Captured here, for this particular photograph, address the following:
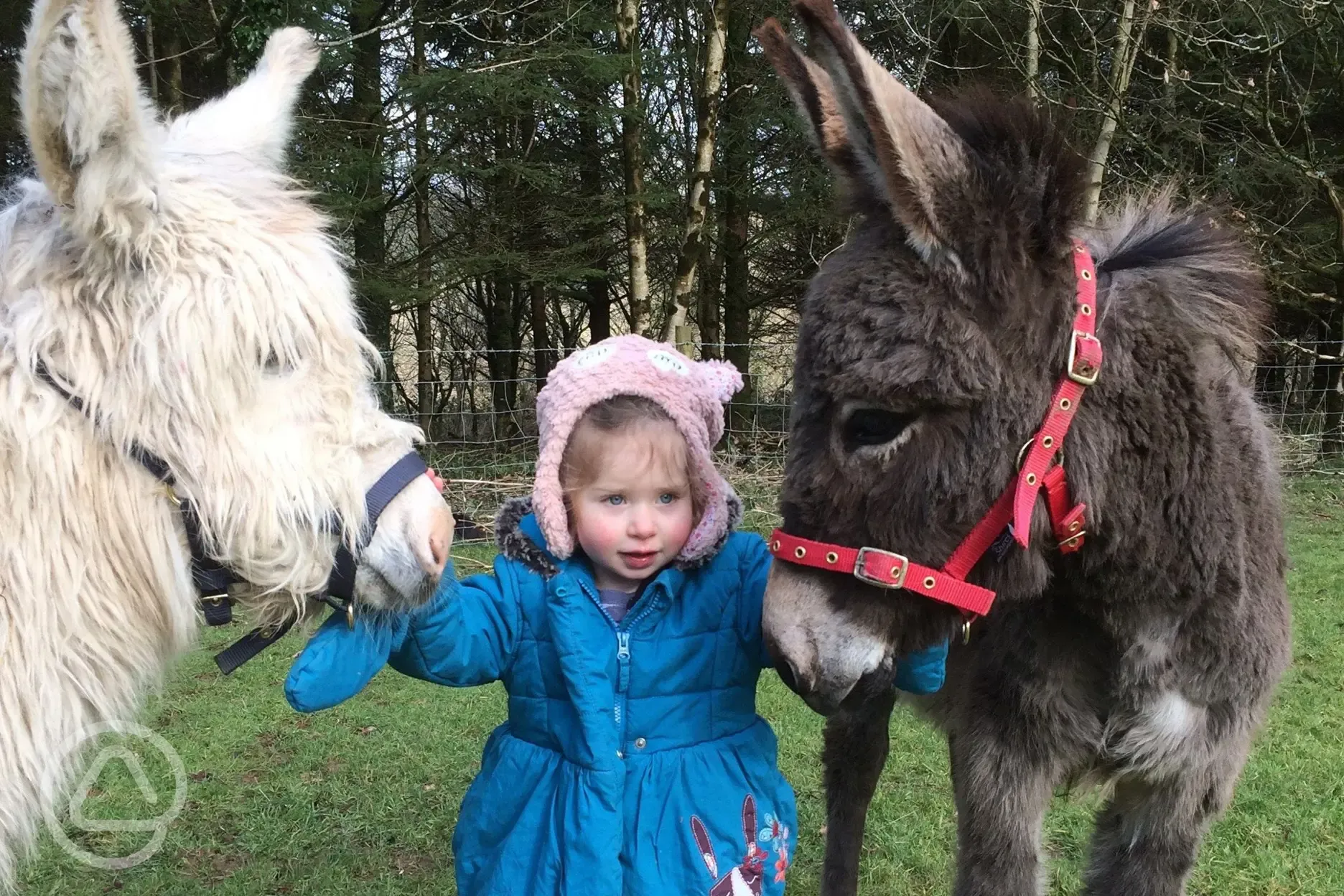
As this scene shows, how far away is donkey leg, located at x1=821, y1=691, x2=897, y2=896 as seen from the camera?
9.71ft

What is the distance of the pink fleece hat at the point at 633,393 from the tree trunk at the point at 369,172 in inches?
271

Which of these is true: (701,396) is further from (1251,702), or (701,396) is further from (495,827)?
(1251,702)

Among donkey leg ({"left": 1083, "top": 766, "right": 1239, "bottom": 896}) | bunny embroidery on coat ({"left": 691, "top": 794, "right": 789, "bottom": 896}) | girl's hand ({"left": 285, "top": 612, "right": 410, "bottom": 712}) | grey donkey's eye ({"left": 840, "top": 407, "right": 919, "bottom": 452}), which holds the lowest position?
donkey leg ({"left": 1083, "top": 766, "right": 1239, "bottom": 896})

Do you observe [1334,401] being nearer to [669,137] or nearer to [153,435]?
[669,137]

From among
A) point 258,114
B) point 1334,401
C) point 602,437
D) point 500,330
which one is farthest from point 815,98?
point 500,330

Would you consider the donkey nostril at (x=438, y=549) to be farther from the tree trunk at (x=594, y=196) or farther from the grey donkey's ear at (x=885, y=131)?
the tree trunk at (x=594, y=196)

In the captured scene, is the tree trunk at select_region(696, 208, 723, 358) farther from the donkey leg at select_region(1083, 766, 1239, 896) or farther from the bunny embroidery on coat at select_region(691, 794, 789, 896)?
the bunny embroidery on coat at select_region(691, 794, 789, 896)

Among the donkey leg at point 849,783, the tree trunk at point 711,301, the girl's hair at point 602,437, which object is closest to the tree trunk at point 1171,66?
the tree trunk at point 711,301

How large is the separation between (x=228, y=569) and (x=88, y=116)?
698 mm

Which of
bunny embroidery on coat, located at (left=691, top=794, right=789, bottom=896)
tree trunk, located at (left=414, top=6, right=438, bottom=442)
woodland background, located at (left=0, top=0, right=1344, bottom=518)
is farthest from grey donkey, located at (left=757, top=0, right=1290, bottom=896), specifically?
woodland background, located at (left=0, top=0, right=1344, bottom=518)

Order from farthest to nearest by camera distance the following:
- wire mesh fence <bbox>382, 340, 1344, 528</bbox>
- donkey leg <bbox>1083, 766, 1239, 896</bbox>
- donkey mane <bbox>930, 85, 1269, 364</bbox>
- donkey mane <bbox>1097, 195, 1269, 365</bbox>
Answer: wire mesh fence <bbox>382, 340, 1344, 528</bbox> < donkey leg <bbox>1083, 766, 1239, 896</bbox> < donkey mane <bbox>1097, 195, 1269, 365</bbox> < donkey mane <bbox>930, 85, 1269, 364</bbox>

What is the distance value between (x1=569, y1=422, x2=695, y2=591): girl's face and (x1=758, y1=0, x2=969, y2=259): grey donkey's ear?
0.64 meters

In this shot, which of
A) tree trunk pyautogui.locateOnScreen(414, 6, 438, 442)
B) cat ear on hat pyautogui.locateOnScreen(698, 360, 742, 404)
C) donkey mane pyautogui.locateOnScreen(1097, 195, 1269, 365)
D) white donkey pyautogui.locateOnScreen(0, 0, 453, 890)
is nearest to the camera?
white donkey pyautogui.locateOnScreen(0, 0, 453, 890)

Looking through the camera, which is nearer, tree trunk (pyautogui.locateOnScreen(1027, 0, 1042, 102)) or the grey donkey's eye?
the grey donkey's eye
